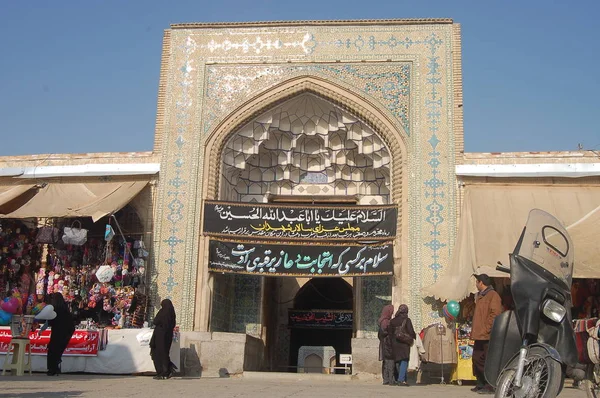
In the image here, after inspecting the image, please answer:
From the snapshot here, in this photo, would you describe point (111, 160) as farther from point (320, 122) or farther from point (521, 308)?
Result: point (521, 308)

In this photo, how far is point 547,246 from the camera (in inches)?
171

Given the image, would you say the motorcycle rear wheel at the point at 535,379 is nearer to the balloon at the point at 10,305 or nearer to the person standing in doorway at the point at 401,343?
the person standing in doorway at the point at 401,343

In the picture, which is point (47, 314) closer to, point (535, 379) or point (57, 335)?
point (57, 335)

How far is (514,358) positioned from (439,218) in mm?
7650

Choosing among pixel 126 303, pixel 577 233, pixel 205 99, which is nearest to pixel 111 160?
pixel 205 99

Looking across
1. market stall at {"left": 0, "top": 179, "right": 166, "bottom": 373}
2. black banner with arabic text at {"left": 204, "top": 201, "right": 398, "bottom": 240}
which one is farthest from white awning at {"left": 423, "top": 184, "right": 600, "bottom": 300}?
market stall at {"left": 0, "top": 179, "right": 166, "bottom": 373}

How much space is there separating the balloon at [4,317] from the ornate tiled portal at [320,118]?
2.50m

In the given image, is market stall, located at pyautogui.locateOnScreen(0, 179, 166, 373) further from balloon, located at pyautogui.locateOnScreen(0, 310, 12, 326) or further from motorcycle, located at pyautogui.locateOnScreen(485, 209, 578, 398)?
motorcycle, located at pyautogui.locateOnScreen(485, 209, 578, 398)

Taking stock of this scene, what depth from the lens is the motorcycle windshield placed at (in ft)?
14.1

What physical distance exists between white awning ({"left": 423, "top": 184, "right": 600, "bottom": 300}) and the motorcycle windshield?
228 inches

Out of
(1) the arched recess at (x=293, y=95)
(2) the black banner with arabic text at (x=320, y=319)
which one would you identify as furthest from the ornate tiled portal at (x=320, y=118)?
(2) the black banner with arabic text at (x=320, y=319)

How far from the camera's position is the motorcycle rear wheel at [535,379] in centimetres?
386

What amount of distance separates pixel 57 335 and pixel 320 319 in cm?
783

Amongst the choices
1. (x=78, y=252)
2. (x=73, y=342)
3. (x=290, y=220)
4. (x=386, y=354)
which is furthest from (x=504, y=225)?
(x=78, y=252)
